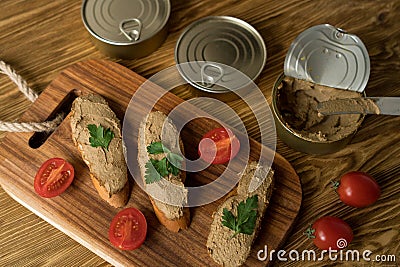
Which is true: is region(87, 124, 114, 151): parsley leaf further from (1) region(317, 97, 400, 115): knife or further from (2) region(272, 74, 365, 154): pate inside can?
(1) region(317, 97, 400, 115): knife

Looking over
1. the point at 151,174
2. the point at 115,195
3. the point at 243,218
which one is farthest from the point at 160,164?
the point at 243,218

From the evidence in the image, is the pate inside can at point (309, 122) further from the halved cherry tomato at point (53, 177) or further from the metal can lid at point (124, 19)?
the halved cherry tomato at point (53, 177)

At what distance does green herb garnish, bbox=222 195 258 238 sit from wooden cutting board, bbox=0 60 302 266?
0.14 metres

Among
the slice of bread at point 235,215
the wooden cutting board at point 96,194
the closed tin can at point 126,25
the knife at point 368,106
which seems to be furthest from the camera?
the closed tin can at point 126,25

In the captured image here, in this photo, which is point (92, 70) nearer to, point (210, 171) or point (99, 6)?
point (99, 6)

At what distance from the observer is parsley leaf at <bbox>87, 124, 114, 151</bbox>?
2689 mm

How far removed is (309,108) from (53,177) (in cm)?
137

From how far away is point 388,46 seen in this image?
128 inches

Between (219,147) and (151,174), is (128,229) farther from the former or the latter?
(219,147)

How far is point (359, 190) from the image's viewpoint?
271cm

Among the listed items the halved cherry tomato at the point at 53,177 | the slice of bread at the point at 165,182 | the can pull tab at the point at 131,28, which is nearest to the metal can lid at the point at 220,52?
the can pull tab at the point at 131,28

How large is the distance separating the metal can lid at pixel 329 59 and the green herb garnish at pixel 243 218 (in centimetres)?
81

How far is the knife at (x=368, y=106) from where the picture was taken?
2.70 meters

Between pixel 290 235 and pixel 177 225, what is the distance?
0.60m
